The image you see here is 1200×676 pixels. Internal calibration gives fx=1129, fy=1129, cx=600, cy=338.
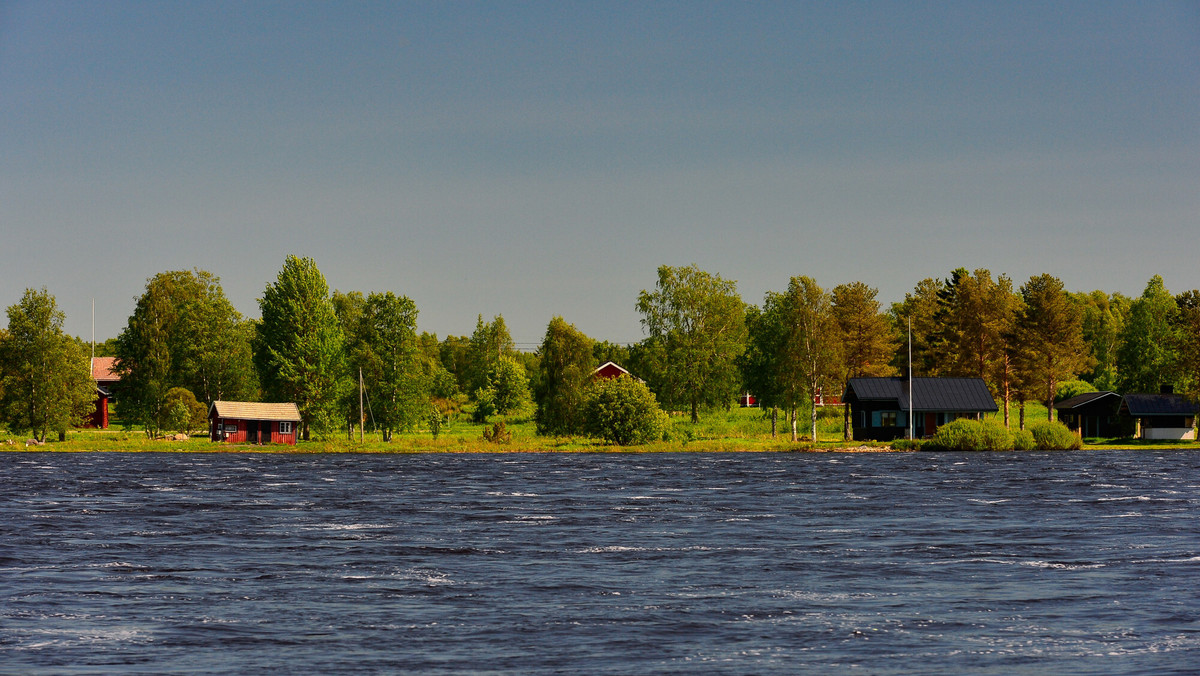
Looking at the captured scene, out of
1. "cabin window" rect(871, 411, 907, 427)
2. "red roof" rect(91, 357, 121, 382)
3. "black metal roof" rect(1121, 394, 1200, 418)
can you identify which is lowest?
"cabin window" rect(871, 411, 907, 427)

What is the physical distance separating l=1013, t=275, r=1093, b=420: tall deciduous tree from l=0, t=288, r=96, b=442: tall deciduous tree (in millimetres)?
77951

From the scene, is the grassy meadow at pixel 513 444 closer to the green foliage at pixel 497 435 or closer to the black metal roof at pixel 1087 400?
the green foliage at pixel 497 435

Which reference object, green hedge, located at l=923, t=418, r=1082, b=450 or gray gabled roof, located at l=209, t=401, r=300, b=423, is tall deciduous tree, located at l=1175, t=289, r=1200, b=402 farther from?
gray gabled roof, located at l=209, t=401, r=300, b=423

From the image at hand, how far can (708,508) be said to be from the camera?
37031mm

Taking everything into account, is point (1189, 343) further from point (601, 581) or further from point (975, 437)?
point (601, 581)

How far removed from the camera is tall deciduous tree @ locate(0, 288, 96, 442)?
89250 millimetres

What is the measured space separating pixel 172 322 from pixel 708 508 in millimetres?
80315

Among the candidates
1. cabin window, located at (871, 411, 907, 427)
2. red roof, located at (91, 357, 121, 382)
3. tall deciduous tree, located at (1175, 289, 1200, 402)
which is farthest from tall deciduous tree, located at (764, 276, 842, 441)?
red roof, located at (91, 357, 121, 382)

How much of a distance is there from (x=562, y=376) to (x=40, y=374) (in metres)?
41.5

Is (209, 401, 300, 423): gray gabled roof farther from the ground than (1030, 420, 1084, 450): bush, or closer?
farther from the ground

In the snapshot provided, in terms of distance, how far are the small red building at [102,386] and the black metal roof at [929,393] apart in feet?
237

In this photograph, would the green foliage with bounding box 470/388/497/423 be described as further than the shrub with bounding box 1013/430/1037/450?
Yes

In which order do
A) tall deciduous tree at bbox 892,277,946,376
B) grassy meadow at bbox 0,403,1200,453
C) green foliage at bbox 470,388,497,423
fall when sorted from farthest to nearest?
green foliage at bbox 470,388,497,423, tall deciduous tree at bbox 892,277,946,376, grassy meadow at bbox 0,403,1200,453

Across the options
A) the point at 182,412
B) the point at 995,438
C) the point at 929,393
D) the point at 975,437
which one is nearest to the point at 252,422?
the point at 182,412
